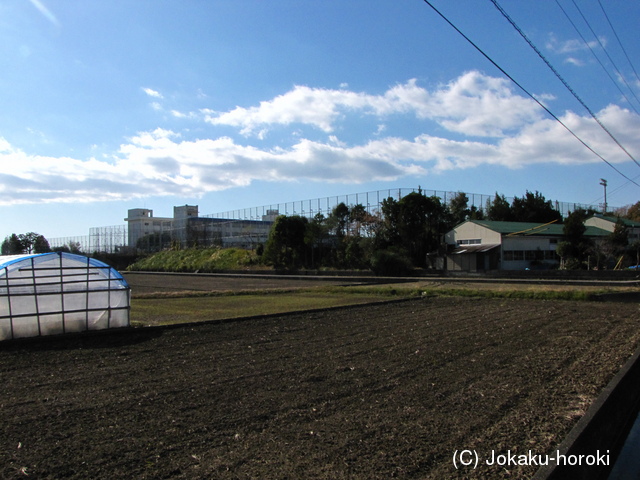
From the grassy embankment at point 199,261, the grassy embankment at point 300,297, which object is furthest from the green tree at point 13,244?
the grassy embankment at point 300,297

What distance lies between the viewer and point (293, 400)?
6.47m

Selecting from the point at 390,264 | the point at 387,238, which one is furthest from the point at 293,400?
the point at 387,238

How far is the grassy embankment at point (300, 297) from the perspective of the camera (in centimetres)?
1767

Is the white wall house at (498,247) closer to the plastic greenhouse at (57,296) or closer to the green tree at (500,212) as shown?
the green tree at (500,212)

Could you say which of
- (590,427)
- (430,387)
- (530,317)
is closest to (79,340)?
(430,387)

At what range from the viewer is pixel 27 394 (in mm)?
7031

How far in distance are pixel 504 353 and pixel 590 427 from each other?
181 inches

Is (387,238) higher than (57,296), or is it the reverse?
(387,238)

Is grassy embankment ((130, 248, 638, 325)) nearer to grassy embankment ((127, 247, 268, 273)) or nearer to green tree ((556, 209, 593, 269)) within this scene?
green tree ((556, 209, 593, 269))

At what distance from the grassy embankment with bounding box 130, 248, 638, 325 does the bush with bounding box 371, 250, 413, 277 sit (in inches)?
293

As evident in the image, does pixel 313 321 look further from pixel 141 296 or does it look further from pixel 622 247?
pixel 622 247

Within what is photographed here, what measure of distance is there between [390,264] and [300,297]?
15.9 m

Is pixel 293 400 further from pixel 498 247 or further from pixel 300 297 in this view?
pixel 498 247

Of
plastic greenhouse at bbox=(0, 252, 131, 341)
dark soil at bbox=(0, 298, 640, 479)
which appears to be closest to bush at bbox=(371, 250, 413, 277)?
dark soil at bbox=(0, 298, 640, 479)
